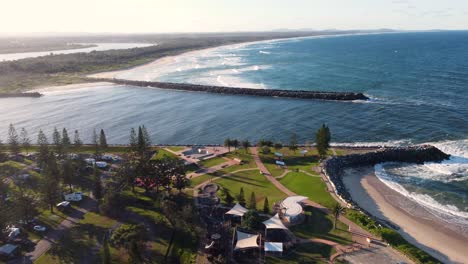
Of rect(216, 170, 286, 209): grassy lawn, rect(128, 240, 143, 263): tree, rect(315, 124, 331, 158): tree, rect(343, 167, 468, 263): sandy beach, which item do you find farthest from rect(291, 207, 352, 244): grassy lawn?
rect(315, 124, 331, 158): tree

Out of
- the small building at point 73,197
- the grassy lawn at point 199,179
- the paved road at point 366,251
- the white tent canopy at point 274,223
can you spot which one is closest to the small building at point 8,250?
the small building at point 73,197

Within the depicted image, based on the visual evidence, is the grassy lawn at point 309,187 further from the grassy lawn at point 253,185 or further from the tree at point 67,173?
the tree at point 67,173

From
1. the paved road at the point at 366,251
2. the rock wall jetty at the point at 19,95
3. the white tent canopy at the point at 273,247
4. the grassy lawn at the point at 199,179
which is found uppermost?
the rock wall jetty at the point at 19,95

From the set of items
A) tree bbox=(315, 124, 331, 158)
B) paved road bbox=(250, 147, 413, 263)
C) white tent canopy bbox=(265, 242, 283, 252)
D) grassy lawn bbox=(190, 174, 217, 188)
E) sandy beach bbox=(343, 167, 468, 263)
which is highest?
tree bbox=(315, 124, 331, 158)

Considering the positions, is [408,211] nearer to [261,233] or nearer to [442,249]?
[442,249]

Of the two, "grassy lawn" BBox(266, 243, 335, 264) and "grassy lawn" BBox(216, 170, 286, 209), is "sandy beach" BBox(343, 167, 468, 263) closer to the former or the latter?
"grassy lawn" BBox(266, 243, 335, 264)

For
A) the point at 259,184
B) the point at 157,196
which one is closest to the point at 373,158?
the point at 259,184

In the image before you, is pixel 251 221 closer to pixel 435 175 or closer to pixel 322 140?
pixel 322 140
